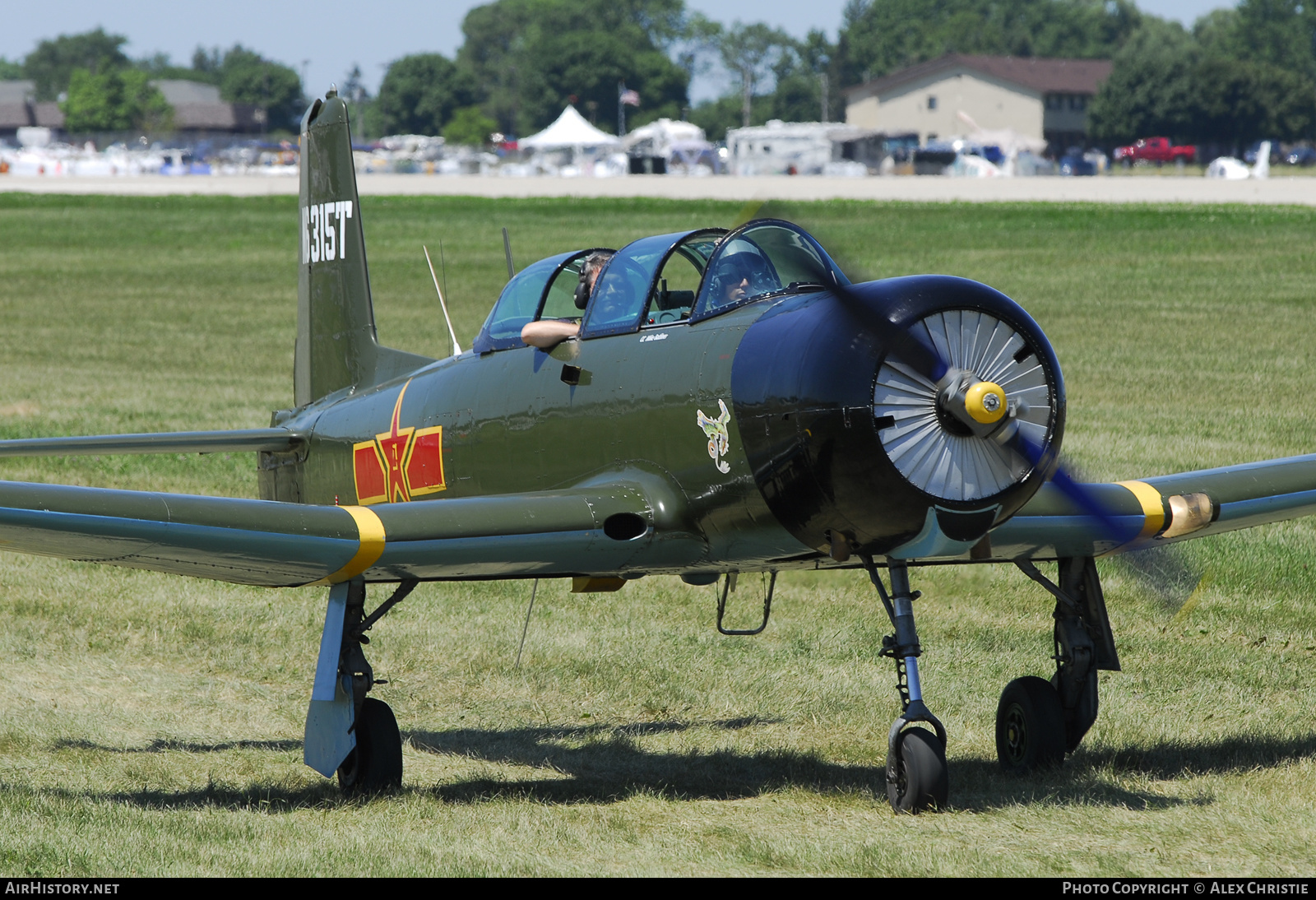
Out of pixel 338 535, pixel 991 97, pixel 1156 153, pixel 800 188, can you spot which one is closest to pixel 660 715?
pixel 338 535

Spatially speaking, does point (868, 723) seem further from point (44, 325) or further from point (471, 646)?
point (44, 325)

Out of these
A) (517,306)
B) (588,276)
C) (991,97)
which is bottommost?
(517,306)

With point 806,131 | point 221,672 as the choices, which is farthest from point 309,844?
point 806,131

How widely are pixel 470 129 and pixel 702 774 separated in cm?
19014

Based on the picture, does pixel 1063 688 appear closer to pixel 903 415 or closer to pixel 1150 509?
pixel 1150 509

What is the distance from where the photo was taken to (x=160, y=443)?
9.97 metres

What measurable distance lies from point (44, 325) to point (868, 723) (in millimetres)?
25968

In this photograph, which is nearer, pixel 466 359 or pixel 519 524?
pixel 519 524

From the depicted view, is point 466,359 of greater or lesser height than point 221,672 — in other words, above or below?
above

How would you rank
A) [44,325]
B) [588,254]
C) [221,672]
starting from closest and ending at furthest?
[588,254] → [221,672] → [44,325]

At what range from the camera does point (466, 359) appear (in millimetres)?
9156

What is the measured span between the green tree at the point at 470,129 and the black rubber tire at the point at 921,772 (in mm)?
188782

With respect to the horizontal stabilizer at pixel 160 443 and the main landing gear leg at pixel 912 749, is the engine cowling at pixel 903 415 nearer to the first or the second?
the main landing gear leg at pixel 912 749
